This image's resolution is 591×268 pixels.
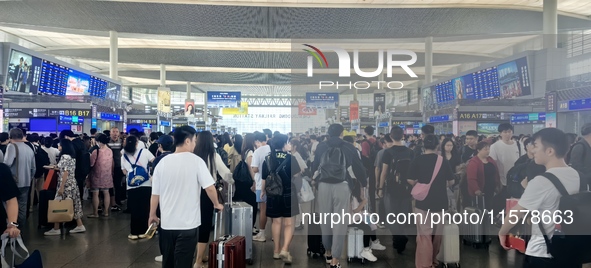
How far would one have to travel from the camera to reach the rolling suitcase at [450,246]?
609cm

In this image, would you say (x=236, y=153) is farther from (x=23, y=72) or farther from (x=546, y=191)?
(x=546, y=191)

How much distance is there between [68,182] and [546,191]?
745cm

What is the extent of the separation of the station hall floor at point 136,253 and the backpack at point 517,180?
947mm

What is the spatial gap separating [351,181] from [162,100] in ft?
84.2

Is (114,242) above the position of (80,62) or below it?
below

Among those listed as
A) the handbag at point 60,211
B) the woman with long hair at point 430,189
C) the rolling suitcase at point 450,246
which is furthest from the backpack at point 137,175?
the rolling suitcase at point 450,246

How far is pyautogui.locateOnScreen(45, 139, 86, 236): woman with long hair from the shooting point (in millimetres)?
7922

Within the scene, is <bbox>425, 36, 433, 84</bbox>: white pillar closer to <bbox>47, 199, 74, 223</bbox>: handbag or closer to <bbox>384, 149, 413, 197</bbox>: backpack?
<bbox>384, 149, 413, 197</bbox>: backpack

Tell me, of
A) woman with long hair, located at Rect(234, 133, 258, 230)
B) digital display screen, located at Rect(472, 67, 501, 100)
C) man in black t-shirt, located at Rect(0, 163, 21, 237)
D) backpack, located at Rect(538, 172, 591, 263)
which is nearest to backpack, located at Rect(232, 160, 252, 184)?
woman with long hair, located at Rect(234, 133, 258, 230)

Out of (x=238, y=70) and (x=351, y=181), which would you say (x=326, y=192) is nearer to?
(x=351, y=181)

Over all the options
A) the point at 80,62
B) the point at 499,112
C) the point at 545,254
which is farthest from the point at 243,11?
the point at 80,62

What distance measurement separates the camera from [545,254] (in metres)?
3.27

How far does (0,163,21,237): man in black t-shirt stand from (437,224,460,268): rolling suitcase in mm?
4833

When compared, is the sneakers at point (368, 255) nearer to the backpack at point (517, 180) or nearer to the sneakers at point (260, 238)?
the sneakers at point (260, 238)
